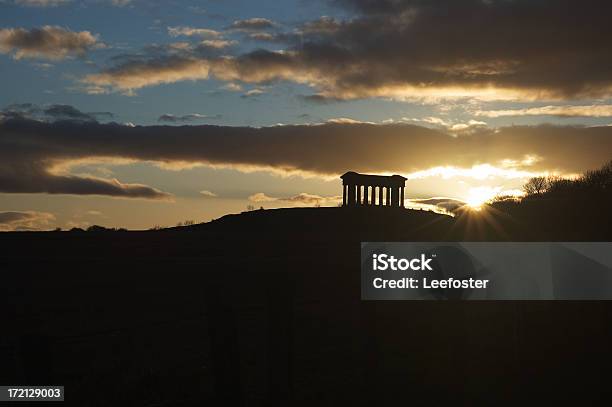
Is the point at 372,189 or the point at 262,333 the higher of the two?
the point at 372,189

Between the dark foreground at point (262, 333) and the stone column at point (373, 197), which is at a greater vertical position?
the stone column at point (373, 197)

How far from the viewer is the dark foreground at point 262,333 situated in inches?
321

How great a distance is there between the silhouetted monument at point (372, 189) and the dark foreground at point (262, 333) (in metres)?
27.4

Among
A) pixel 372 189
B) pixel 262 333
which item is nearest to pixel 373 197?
pixel 372 189

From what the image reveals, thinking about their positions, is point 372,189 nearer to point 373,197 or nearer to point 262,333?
point 373,197

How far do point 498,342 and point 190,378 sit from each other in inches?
205

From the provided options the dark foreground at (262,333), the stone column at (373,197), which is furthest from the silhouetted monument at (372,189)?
the dark foreground at (262,333)

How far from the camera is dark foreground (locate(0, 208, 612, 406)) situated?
816 cm

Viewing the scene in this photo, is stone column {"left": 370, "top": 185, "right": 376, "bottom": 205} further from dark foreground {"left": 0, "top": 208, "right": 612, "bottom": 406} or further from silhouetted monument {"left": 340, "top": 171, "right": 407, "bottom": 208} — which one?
dark foreground {"left": 0, "top": 208, "right": 612, "bottom": 406}

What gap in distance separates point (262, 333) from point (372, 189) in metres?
30.9

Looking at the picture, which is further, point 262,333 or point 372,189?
point 372,189

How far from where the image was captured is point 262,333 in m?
14.0

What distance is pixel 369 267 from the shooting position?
1260 cm

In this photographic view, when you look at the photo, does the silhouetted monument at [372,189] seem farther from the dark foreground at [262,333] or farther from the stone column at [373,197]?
the dark foreground at [262,333]
